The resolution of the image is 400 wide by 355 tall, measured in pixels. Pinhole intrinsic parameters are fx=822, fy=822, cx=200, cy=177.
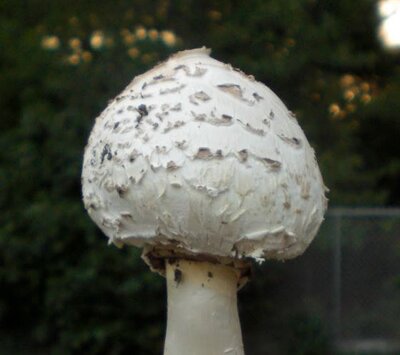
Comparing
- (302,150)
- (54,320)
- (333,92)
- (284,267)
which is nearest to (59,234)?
(54,320)

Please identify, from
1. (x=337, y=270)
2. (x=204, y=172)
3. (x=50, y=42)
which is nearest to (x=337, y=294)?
(x=337, y=270)

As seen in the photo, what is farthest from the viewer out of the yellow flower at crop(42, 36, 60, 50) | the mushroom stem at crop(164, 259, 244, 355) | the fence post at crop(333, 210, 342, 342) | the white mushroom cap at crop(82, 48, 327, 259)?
the yellow flower at crop(42, 36, 60, 50)

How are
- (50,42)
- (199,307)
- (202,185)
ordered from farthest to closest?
(50,42) → (199,307) → (202,185)

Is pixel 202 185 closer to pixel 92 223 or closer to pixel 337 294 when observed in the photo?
pixel 92 223

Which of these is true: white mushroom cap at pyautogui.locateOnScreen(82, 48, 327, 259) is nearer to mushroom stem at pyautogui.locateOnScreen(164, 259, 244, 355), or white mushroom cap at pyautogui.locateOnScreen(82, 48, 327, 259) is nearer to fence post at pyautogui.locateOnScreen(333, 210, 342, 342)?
mushroom stem at pyautogui.locateOnScreen(164, 259, 244, 355)

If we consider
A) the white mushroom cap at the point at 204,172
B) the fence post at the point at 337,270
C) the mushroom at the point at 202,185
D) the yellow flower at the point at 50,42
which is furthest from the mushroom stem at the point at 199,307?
the yellow flower at the point at 50,42

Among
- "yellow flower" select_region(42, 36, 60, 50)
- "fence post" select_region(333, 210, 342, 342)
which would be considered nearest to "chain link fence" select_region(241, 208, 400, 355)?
"fence post" select_region(333, 210, 342, 342)

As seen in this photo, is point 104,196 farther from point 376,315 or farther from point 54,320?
point 376,315

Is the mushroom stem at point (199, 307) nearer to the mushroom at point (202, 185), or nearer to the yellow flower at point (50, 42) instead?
the mushroom at point (202, 185)
